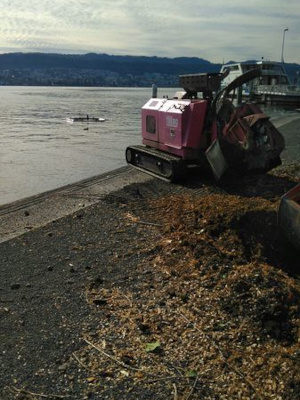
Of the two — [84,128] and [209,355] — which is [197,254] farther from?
[84,128]

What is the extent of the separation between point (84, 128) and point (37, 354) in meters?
32.9

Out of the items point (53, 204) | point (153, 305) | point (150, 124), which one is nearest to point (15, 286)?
point (153, 305)

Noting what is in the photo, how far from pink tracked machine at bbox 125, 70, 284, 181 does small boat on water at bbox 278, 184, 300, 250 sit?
142 inches

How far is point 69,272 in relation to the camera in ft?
20.5

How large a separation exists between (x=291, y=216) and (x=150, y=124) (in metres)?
6.92

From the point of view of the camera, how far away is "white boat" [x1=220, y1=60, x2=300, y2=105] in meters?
49.5

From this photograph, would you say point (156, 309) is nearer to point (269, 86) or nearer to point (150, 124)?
point (150, 124)

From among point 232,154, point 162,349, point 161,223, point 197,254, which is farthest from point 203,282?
point 232,154

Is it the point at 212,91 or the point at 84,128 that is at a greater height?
the point at 212,91

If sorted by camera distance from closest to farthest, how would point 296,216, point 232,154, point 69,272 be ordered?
point 296,216 < point 69,272 < point 232,154

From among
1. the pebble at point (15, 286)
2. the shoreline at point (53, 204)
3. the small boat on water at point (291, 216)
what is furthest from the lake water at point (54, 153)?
the small boat on water at point (291, 216)

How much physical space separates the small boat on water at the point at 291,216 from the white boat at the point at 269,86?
42.9m

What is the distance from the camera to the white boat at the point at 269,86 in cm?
4953

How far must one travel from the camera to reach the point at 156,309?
5.07m
